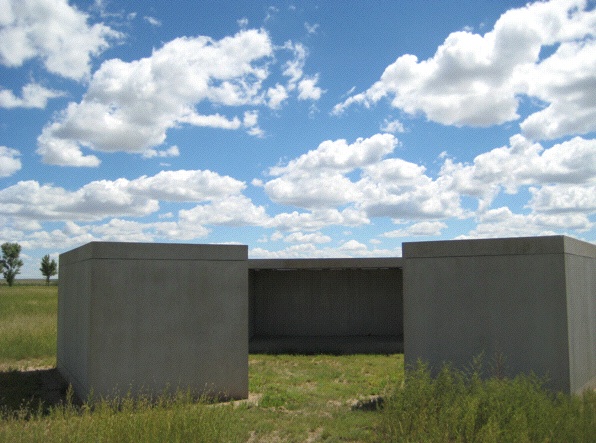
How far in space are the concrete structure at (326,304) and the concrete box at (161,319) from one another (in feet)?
24.5

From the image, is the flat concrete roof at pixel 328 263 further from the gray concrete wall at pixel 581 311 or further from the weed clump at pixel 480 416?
the weed clump at pixel 480 416

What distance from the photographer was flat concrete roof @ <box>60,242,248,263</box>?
10.4m

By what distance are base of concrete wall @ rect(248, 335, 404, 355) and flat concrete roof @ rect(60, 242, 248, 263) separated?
6.84 meters

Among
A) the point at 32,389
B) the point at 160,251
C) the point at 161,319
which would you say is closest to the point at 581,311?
the point at 161,319

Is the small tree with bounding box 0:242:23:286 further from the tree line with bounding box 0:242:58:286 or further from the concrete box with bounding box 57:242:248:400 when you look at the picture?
the concrete box with bounding box 57:242:248:400

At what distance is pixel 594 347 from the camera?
37.1 ft

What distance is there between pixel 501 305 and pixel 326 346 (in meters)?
8.49

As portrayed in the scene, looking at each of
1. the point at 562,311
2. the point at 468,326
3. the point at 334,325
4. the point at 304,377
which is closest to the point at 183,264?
the point at 304,377

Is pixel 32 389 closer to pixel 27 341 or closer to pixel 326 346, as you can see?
pixel 27 341

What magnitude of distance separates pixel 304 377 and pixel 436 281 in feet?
14.8

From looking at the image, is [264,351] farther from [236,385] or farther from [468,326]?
[468,326]

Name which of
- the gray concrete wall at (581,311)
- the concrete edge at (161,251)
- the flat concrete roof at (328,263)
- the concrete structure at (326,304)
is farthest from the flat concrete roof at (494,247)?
the concrete structure at (326,304)

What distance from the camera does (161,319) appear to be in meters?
10.6

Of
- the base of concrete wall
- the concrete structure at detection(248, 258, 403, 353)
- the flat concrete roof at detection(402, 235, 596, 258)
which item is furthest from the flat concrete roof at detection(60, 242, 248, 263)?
the concrete structure at detection(248, 258, 403, 353)
